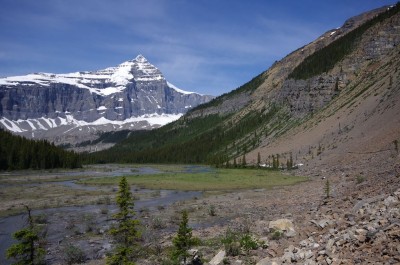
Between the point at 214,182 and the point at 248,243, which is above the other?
the point at 214,182

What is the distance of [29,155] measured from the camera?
141 m

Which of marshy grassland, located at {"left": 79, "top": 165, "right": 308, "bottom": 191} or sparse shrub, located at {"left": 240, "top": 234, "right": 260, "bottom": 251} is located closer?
sparse shrub, located at {"left": 240, "top": 234, "right": 260, "bottom": 251}

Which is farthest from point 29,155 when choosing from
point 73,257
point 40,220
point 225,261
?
point 225,261

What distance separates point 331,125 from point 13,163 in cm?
11987

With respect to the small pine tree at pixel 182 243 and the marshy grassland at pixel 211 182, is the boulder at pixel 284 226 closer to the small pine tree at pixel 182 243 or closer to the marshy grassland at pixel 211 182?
the small pine tree at pixel 182 243

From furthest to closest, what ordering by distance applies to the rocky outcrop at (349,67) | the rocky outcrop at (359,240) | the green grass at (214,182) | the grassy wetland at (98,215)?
the rocky outcrop at (349,67), the green grass at (214,182), the grassy wetland at (98,215), the rocky outcrop at (359,240)

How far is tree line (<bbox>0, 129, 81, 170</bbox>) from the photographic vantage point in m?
133

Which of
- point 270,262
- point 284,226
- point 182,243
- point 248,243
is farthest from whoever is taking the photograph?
point 284,226

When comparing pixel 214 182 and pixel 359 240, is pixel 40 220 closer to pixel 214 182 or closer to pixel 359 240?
pixel 359 240

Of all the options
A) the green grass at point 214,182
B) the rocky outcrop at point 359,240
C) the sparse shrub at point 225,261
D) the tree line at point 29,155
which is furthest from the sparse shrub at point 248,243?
the tree line at point 29,155

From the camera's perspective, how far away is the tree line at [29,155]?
13300cm

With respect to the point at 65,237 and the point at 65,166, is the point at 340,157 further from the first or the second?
the point at 65,166

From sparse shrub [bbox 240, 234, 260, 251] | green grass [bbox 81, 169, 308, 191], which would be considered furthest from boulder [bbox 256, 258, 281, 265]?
green grass [bbox 81, 169, 308, 191]

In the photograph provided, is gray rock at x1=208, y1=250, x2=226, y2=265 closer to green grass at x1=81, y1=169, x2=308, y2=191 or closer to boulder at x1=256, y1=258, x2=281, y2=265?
boulder at x1=256, y1=258, x2=281, y2=265
